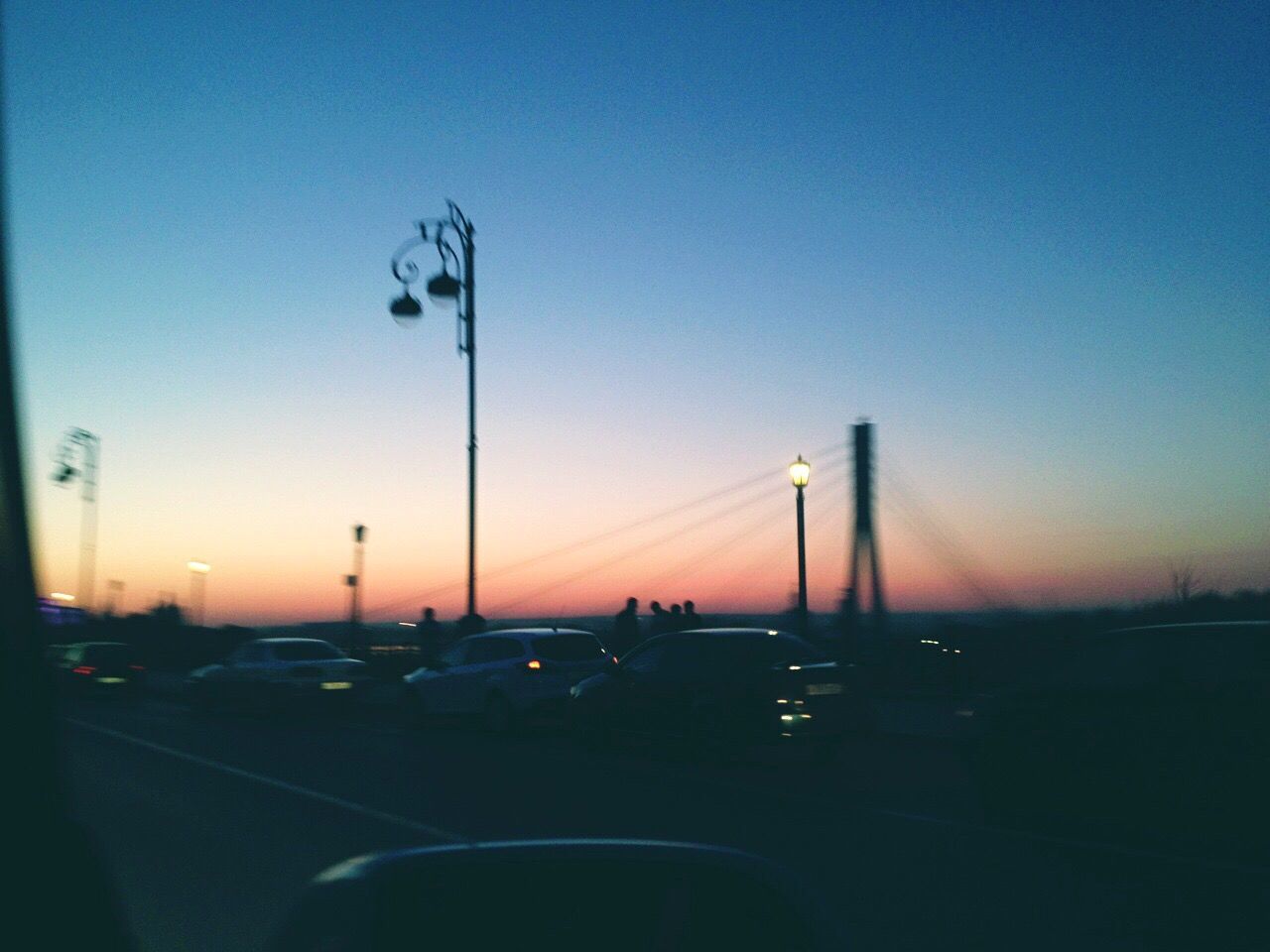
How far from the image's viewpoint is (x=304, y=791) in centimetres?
1220

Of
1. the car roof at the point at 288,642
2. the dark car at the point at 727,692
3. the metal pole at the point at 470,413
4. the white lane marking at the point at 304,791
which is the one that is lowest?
the white lane marking at the point at 304,791

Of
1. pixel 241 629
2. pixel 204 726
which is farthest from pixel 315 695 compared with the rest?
pixel 241 629

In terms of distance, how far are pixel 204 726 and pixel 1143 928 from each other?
1795 centimetres

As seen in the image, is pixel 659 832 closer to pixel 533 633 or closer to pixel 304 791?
pixel 304 791

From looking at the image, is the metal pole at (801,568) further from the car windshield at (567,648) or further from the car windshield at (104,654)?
the car windshield at (104,654)

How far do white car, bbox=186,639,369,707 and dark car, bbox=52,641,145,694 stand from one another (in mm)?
7636

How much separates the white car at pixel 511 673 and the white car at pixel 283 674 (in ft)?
10.8

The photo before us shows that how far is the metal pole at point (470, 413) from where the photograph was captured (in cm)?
2289

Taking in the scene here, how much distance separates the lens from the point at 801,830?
32.1ft

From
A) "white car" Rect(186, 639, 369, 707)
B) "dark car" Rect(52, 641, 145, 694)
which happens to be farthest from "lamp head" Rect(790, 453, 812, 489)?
"dark car" Rect(52, 641, 145, 694)

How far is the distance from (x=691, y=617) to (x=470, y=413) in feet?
19.4

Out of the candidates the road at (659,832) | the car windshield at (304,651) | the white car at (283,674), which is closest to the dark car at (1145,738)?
the road at (659,832)

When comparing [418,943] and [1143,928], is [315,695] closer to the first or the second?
[1143,928]

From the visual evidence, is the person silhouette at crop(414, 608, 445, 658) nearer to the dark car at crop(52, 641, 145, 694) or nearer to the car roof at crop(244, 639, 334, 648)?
the car roof at crop(244, 639, 334, 648)
